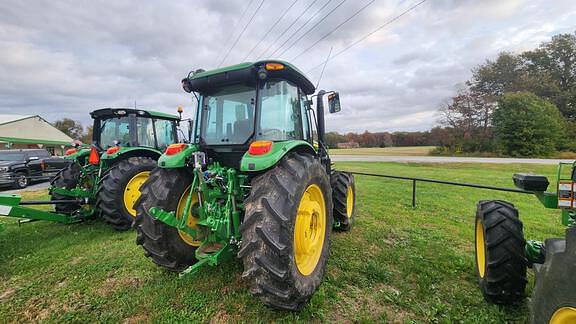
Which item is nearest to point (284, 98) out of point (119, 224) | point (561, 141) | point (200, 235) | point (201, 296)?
point (200, 235)

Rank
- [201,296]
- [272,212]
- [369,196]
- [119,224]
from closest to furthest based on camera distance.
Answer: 1. [272,212]
2. [201,296]
3. [119,224]
4. [369,196]

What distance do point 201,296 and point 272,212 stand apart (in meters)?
1.29

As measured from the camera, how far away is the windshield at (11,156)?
37.1ft

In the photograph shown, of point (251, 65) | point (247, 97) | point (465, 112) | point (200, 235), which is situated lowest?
point (200, 235)

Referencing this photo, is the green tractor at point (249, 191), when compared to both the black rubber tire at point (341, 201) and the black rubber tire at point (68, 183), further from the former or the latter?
the black rubber tire at point (68, 183)

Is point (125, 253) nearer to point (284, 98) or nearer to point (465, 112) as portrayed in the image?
point (284, 98)

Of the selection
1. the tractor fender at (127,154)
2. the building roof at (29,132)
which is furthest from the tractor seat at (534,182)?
the building roof at (29,132)

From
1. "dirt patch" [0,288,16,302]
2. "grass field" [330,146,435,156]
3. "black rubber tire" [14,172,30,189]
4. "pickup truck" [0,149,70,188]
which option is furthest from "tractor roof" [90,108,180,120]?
"grass field" [330,146,435,156]

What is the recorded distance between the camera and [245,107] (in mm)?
3023

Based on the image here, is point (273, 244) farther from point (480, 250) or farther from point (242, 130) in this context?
point (480, 250)

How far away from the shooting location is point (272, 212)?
6.63 feet

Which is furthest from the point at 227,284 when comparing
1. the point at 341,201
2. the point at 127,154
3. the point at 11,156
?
the point at 11,156

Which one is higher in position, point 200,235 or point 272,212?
point 272,212

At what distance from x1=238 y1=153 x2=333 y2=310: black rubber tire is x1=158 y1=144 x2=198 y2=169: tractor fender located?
104 cm
